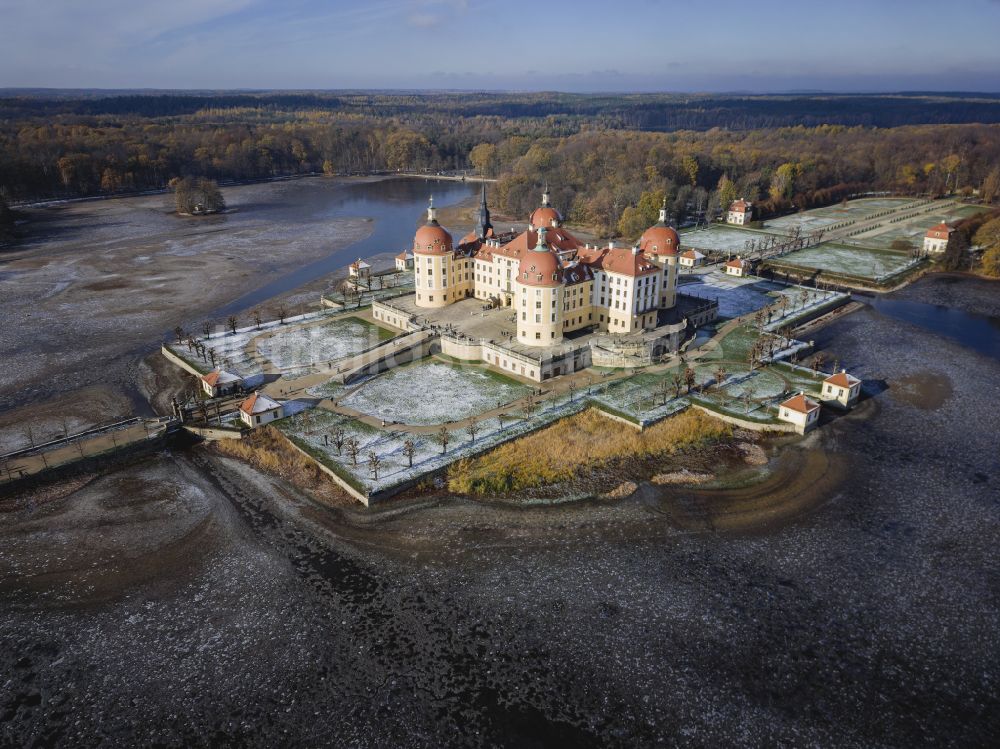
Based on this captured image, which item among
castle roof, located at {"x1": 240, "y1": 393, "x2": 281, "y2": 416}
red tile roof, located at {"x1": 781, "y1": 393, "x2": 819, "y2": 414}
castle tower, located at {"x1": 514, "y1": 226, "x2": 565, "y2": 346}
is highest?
castle tower, located at {"x1": 514, "y1": 226, "x2": 565, "y2": 346}

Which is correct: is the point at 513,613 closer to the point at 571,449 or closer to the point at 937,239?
the point at 571,449

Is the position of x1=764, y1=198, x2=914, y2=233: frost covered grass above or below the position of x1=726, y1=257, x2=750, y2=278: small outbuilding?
below

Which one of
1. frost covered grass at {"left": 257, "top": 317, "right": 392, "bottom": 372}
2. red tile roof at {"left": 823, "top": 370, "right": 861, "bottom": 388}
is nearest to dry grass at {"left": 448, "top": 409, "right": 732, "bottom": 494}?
red tile roof at {"left": 823, "top": 370, "right": 861, "bottom": 388}

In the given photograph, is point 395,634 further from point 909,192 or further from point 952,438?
point 909,192

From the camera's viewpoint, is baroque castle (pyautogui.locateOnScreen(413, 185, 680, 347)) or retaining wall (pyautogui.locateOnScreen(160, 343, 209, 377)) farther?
retaining wall (pyautogui.locateOnScreen(160, 343, 209, 377))

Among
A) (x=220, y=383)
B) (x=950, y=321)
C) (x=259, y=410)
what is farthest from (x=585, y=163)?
(x=259, y=410)

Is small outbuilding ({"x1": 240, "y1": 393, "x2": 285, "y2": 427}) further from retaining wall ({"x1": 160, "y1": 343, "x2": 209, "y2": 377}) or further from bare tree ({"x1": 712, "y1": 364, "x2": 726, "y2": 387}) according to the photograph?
bare tree ({"x1": 712, "y1": 364, "x2": 726, "y2": 387})

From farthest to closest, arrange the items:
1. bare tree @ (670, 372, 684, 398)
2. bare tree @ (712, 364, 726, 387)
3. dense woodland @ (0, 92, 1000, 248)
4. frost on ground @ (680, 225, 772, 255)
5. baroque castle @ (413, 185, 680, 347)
Result: dense woodland @ (0, 92, 1000, 248), frost on ground @ (680, 225, 772, 255), baroque castle @ (413, 185, 680, 347), bare tree @ (712, 364, 726, 387), bare tree @ (670, 372, 684, 398)
